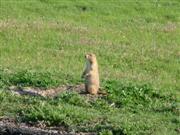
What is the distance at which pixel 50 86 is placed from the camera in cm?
1216

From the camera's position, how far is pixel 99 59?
53.3 feet

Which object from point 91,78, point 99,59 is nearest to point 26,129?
point 91,78

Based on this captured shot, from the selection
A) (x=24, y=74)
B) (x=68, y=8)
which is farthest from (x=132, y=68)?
(x=68, y=8)

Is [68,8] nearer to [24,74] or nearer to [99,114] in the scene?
[24,74]

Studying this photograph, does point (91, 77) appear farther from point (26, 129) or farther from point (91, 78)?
point (26, 129)

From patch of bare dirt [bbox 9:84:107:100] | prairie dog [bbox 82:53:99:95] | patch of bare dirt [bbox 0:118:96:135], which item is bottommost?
patch of bare dirt [bbox 0:118:96:135]

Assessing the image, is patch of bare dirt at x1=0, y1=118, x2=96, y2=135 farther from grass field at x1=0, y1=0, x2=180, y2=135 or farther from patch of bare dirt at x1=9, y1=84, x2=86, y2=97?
patch of bare dirt at x1=9, y1=84, x2=86, y2=97

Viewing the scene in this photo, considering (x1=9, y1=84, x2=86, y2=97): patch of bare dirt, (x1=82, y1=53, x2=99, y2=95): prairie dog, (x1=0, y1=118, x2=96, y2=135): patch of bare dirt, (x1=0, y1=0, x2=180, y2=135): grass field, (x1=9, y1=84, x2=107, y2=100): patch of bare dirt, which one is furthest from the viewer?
(x1=9, y1=84, x2=86, y2=97): patch of bare dirt

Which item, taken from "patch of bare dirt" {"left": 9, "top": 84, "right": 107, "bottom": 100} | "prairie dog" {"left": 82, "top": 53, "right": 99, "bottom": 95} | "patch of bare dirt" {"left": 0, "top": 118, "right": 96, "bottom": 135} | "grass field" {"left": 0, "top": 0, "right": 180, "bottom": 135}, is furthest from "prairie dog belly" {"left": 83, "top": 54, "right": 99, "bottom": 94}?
"patch of bare dirt" {"left": 0, "top": 118, "right": 96, "bottom": 135}

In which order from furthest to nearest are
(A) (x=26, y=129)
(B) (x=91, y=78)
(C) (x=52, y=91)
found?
(C) (x=52, y=91), (B) (x=91, y=78), (A) (x=26, y=129)

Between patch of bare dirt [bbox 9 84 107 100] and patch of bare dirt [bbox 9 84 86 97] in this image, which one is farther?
patch of bare dirt [bbox 9 84 86 97]

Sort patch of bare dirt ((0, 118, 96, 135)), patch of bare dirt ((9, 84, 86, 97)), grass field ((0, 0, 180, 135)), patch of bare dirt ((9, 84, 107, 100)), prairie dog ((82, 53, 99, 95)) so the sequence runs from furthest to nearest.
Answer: patch of bare dirt ((9, 84, 86, 97)), patch of bare dirt ((9, 84, 107, 100)), prairie dog ((82, 53, 99, 95)), grass field ((0, 0, 180, 135)), patch of bare dirt ((0, 118, 96, 135))

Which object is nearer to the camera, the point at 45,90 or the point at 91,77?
the point at 91,77

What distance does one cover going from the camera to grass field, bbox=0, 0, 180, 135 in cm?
1036
